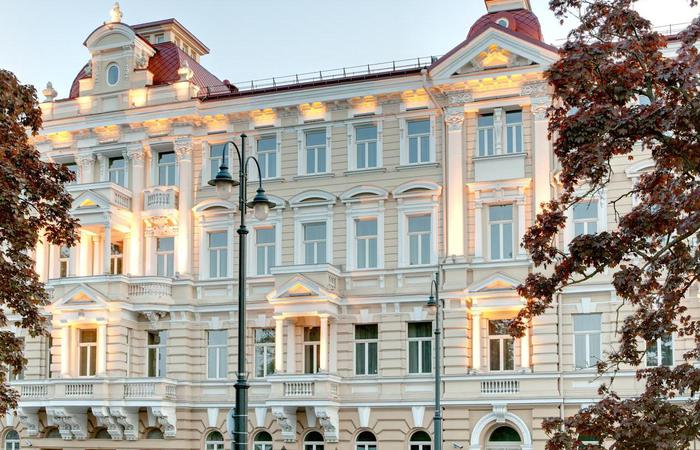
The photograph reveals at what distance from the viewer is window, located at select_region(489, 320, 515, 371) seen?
38.2 m

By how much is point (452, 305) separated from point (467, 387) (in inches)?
112

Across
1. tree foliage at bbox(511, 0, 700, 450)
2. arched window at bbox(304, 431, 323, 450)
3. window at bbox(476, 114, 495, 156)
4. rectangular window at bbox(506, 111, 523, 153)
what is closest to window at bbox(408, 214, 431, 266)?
window at bbox(476, 114, 495, 156)

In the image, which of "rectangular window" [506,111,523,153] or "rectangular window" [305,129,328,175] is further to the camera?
"rectangular window" [305,129,328,175]

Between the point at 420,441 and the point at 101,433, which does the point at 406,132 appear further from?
the point at 101,433

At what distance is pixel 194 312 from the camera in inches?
1673

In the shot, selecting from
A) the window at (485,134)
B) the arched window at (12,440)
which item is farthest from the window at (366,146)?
the arched window at (12,440)

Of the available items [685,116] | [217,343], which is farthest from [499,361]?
[685,116]

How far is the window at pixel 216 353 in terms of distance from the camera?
139ft

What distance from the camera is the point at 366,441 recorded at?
39.8m

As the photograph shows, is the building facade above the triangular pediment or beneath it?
beneath

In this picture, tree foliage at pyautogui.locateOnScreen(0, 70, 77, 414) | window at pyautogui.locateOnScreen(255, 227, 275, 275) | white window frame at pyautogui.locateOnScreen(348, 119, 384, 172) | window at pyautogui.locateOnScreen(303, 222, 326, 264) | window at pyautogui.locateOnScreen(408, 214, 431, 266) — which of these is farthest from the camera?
window at pyautogui.locateOnScreen(255, 227, 275, 275)

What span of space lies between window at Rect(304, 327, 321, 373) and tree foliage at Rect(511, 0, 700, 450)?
72.4ft

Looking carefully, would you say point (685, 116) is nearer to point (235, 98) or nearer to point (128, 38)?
point (235, 98)

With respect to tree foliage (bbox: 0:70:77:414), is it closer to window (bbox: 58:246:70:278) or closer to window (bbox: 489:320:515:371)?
window (bbox: 489:320:515:371)
